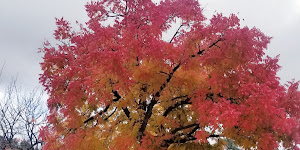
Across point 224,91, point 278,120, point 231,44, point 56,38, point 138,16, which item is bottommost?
point 278,120

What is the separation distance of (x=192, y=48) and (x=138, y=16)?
6.23ft

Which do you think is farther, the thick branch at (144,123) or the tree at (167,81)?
the thick branch at (144,123)

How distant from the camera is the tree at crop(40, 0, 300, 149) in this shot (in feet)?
20.9

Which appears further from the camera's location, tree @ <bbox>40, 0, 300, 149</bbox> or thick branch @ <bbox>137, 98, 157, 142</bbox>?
thick branch @ <bbox>137, 98, 157, 142</bbox>

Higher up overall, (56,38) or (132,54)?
(56,38)

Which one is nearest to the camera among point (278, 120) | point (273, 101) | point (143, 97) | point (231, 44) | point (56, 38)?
point (273, 101)

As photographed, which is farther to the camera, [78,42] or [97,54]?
[78,42]

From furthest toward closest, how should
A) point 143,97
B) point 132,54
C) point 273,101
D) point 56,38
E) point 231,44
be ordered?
point 56,38 < point 143,97 < point 132,54 < point 231,44 < point 273,101

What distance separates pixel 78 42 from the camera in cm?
909

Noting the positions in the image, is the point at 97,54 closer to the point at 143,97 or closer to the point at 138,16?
the point at 138,16

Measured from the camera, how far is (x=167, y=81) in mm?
7922

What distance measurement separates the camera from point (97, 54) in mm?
6234

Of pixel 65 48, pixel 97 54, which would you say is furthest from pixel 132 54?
pixel 65 48

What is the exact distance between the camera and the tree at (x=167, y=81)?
6.36 metres
